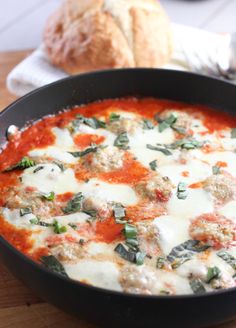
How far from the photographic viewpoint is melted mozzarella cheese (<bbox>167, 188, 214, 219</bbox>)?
2619mm

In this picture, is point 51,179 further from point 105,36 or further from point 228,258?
point 105,36

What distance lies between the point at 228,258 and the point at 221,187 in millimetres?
466

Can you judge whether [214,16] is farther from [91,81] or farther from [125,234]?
[125,234]

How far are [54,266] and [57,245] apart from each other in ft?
0.38

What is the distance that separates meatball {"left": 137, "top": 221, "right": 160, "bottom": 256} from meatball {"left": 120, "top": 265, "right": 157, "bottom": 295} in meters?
0.14

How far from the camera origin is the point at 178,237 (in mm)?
2469

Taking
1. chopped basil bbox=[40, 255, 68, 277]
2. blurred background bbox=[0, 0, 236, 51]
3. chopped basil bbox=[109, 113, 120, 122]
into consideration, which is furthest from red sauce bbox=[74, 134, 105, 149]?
blurred background bbox=[0, 0, 236, 51]

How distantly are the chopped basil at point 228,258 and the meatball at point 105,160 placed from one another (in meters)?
0.76

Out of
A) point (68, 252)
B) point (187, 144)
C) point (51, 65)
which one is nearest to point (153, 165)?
point (187, 144)

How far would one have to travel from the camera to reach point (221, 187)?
9.01 ft

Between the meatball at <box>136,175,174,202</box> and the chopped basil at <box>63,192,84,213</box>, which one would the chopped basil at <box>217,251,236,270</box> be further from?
the chopped basil at <box>63,192,84,213</box>

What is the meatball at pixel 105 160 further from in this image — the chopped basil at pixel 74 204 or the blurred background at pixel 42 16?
the blurred background at pixel 42 16

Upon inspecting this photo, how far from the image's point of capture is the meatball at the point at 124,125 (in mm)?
3208

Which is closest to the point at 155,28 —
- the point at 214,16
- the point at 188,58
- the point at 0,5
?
the point at 188,58
